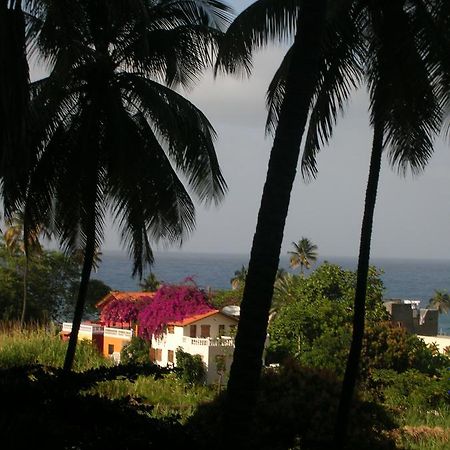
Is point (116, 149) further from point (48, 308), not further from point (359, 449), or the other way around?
point (48, 308)

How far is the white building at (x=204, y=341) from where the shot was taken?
2908 centimetres

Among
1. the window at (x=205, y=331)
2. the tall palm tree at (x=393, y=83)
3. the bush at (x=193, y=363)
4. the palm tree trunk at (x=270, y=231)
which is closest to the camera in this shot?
the palm tree trunk at (x=270, y=231)

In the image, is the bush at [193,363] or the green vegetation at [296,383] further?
the bush at [193,363]

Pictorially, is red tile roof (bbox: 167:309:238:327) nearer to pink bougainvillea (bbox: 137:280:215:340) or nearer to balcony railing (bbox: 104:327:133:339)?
pink bougainvillea (bbox: 137:280:215:340)

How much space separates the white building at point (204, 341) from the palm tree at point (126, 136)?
13575 mm

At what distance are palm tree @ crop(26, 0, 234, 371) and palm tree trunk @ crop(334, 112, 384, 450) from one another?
3.95 meters

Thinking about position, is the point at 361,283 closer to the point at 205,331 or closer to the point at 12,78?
the point at 12,78

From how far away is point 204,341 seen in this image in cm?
2939

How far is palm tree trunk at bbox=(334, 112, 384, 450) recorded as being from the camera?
409 inches

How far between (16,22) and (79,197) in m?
6.54

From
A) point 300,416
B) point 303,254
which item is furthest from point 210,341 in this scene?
point 303,254

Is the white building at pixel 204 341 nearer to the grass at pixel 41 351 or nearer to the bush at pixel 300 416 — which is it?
the grass at pixel 41 351

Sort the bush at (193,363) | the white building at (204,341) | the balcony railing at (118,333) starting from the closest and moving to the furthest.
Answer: the bush at (193,363) → the white building at (204,341) → the balcony railing at (118,333)

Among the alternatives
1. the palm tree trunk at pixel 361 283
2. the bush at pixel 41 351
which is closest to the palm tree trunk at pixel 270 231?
the palm tree trunk at pixel 361 283
